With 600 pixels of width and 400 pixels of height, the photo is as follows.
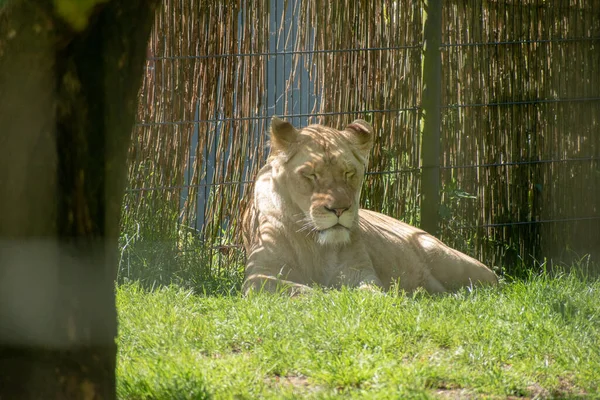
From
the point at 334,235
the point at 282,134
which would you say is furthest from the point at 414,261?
the point at 282,134

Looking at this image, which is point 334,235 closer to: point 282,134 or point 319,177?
point 319,177

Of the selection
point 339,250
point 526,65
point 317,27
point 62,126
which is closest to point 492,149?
point 526,65

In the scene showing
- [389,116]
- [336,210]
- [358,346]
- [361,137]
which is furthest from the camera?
[389,116]

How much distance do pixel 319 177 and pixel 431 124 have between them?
1.90m

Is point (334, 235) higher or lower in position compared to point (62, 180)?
lower

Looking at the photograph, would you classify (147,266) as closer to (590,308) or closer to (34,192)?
(590,308)

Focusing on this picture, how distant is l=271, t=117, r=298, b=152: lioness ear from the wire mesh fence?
1112 millimetres

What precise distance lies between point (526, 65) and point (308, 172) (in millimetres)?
3052

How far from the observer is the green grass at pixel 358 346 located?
155 inches

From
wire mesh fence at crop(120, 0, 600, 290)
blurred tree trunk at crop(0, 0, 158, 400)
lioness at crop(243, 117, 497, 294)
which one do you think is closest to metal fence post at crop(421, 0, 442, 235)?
wire mesh fence at crop(120, 0, 600, 290)

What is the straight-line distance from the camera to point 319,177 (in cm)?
615

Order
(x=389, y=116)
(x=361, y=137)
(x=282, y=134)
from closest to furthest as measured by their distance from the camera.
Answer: (x=282, y=134)
(x=361, y=137)
(x=389, y=116)

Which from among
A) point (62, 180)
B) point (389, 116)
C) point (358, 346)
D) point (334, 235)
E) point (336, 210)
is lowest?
point (358, 346)

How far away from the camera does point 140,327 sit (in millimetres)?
4840
